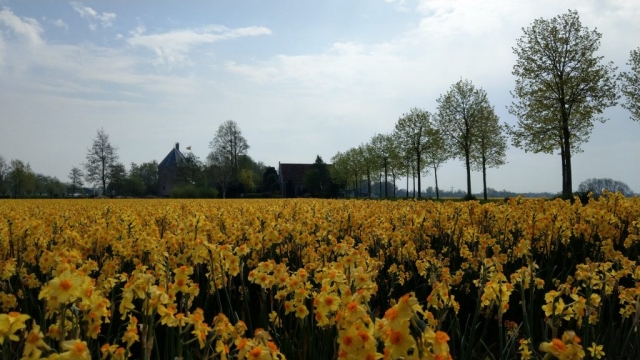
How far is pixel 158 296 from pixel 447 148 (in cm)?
3967

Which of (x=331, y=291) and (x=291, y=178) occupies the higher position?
(x=291, y=178)

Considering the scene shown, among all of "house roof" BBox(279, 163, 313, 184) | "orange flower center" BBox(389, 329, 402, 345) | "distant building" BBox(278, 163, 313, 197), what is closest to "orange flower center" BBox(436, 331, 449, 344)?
"orange flower center" BBox(389, 329, 402, 345)

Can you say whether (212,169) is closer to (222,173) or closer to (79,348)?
(222,173)

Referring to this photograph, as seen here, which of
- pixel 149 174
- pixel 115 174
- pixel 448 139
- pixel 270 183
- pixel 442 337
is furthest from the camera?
pixel 149 174

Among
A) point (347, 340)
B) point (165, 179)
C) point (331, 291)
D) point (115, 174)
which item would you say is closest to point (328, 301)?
point (331, 291)

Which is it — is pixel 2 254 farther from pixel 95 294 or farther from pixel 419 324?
pixel 419 324

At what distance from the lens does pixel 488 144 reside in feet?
133

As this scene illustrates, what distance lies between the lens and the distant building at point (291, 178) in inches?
3147

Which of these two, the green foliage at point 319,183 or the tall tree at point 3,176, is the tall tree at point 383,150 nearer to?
the green foliage at point 319,183

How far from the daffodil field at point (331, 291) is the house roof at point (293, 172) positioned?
74.9m

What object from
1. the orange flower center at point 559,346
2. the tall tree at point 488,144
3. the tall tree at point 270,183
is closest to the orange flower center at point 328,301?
the orange flower center at point 559,346

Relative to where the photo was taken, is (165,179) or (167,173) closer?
(167,173)

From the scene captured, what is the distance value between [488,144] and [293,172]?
48.6 m

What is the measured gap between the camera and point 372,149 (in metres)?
54.1
